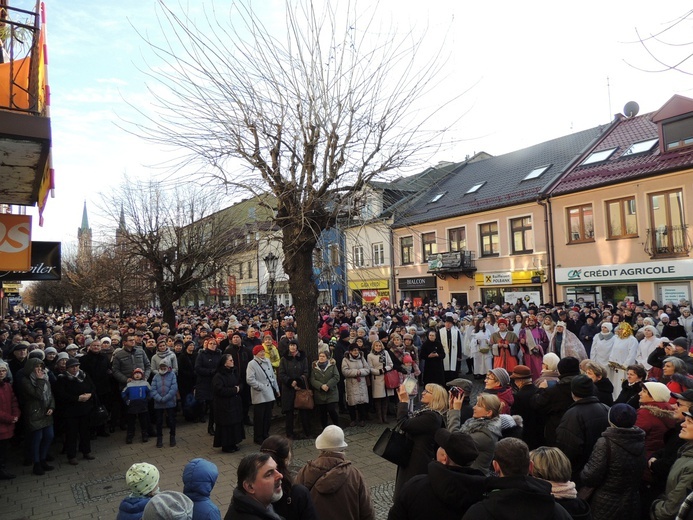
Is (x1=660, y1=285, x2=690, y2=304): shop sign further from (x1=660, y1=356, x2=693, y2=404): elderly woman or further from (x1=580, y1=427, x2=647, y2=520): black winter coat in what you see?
(x1=580, y1=427, x2=647, y2=520): black winter coat

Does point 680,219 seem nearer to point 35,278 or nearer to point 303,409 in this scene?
point 303,409

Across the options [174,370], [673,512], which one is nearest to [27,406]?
[174,370]

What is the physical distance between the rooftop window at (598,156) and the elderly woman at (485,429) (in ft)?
73.8

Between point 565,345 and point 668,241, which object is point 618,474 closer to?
point 565,345

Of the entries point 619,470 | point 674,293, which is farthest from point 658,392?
point 674,293

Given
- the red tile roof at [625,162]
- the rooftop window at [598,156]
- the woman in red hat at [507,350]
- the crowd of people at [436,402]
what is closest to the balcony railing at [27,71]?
the crowd of people at [436,402]

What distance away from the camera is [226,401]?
763 cm

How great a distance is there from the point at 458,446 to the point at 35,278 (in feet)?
34.9

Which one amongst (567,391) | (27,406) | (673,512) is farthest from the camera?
(27,406)

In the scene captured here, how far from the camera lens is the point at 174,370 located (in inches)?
340

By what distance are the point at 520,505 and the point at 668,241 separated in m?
→ 20.7

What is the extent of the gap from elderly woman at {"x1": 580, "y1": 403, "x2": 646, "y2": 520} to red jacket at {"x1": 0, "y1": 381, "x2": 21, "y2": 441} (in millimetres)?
7377

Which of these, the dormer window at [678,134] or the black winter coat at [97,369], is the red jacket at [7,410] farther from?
the dormer window at [678,134]

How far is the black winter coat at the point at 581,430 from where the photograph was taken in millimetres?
4156
